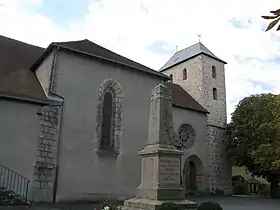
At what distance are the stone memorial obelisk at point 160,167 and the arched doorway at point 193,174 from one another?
40.9 feet

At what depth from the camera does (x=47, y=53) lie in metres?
15.1

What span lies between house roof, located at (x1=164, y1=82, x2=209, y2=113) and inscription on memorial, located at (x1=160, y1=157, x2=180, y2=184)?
1214 centimetres

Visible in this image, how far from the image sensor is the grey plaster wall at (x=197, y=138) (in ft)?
67.4

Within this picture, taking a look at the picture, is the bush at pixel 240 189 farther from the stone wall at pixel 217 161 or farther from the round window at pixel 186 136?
the round window at pixel 186 136

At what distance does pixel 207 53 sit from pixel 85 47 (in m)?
13.4

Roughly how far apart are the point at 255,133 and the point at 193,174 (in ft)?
16.3

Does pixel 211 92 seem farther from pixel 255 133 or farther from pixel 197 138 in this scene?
pixel 197 138

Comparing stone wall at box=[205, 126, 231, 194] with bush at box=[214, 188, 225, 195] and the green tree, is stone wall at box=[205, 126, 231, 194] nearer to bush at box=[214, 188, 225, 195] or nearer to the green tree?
bush at box=[214, 188, 225, 195]

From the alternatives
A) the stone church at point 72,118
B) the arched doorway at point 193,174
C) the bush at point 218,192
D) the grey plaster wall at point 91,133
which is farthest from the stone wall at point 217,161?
the grey plaster wall at point 91,133

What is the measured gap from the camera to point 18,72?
15.6 metres

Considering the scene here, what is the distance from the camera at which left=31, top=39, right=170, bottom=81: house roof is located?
50.0 feet

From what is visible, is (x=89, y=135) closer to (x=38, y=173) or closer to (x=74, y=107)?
(x=74, y=107)

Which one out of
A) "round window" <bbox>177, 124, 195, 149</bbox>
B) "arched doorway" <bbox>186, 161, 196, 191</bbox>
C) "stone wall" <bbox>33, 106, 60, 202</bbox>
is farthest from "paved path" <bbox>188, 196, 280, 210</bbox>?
"stone wall" <bbox>33, 106, 60, 202</bbox>

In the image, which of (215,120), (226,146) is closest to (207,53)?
(215,120)
